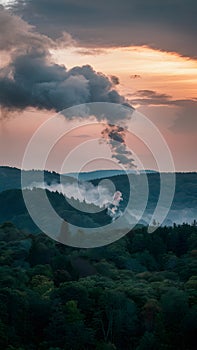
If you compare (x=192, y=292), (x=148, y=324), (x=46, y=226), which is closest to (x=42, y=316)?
(x=148, y=324)

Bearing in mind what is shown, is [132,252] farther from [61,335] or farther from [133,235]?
[61,335]

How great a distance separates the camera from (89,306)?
76500 millimetres

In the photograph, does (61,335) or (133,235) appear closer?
(61,335)

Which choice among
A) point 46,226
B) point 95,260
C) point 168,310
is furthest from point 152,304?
point 46,226

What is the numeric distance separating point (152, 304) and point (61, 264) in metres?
22.3

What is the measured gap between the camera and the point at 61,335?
A: 69.4 m

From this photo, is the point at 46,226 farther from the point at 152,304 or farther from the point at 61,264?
the point at 152,304

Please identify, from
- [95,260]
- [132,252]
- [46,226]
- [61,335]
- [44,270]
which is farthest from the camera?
[46,226]

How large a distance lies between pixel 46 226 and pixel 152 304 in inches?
3250

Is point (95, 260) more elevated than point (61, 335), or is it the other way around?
point (95, 260)

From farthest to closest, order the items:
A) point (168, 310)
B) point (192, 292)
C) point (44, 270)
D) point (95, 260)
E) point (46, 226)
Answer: point (46, 226), point (95, 260), point (44, 270), point (192, 292), point (168, 310)

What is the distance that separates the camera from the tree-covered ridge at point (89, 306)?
229 ft

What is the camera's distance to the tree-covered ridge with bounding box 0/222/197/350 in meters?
69.8

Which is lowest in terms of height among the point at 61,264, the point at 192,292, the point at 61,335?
the point at 61,335
